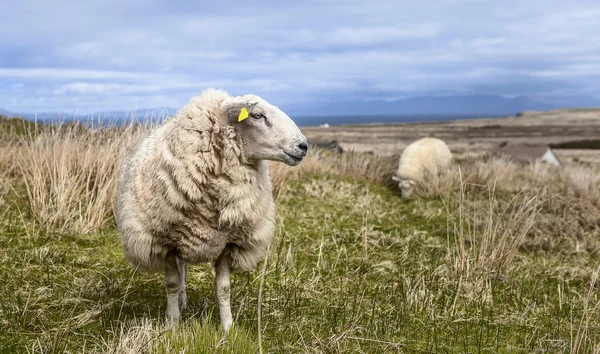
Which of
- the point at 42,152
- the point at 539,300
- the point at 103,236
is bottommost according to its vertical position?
the point at 539,300

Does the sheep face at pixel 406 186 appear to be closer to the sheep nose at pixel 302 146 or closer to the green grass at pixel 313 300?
the green grass at pixel 313 300

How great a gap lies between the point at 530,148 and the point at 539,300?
606 inches

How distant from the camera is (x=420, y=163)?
12.8 metres

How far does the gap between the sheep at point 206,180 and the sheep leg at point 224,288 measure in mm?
85

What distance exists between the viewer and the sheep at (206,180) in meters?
3.80

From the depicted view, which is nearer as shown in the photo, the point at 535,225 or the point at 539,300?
the point at 539,300

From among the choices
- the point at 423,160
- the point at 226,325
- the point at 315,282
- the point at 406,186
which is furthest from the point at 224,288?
the point at 423,160

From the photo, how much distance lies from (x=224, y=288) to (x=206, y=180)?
0.83 meters

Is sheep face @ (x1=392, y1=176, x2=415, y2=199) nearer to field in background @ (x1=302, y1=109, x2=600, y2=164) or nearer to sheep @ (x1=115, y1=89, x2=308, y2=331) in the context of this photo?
field in background @ (x1=302, y1=109, x2=600, y2=164)

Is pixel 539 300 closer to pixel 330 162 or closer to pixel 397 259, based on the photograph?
pixel 397 259

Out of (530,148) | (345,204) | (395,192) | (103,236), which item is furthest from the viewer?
(530,148)

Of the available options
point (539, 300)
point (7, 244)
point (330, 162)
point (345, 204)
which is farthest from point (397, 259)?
point (330, 162)

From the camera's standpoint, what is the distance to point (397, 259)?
697 centimetres

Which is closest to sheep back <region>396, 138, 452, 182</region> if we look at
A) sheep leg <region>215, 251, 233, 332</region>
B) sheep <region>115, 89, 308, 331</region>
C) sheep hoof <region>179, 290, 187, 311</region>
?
sheep hoof <region>179, 290, 187, 311</region>
